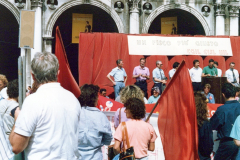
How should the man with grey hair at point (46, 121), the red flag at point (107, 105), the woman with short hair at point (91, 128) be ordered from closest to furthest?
the man with grey hair at point (46, 121) → the woman with short hair at point (91, 128) → the red flag at point (107, 105)

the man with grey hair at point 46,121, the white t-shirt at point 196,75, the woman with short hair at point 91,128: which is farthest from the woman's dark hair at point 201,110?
the white t-shirt at point 196,75

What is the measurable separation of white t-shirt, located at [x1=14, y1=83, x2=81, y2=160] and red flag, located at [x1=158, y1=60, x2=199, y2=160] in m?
2.21

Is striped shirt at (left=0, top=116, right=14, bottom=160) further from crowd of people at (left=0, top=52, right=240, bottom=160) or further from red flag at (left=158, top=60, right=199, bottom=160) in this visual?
red flag at (left=158, top=60, right=199, bottom=160)

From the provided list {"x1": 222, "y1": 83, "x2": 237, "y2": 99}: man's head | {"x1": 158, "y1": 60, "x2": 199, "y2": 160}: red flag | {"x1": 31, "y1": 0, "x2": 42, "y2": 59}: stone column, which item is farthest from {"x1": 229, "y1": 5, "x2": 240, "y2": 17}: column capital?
{"x1": 158, "y1": 60, "x2": 199, "y2": 160}: red flag

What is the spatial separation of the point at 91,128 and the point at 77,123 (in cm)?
143

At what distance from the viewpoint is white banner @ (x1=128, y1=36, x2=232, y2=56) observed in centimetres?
1597

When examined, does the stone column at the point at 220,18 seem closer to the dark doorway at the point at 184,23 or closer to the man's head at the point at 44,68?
the dark doorway at the point at 184,23

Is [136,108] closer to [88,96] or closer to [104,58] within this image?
[88,96]

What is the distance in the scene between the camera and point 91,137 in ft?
14.9

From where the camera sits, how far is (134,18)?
18.8m

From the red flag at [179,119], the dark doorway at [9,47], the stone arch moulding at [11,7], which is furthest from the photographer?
the dark doorway at [9,47]

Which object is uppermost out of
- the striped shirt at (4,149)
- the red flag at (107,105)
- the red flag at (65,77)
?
the red flag at (65,77)

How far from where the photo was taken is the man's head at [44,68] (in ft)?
10.1

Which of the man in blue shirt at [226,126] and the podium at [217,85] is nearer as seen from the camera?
the man in blue shirt at [226,126]
